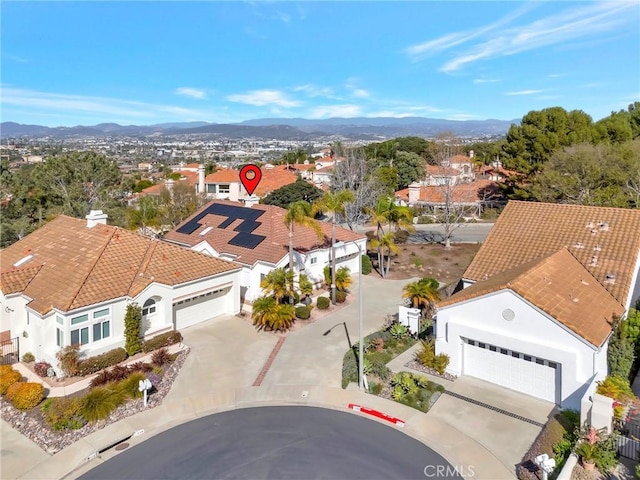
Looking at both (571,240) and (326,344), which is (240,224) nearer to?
(326,344)

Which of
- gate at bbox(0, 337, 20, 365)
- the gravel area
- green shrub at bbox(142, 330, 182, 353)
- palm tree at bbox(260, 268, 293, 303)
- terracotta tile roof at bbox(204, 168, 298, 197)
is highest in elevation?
terracotta tile roof at bbox(204, 168, 298, 197)

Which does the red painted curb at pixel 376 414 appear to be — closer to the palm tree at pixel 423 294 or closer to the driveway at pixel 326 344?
the driveway at pixel 326 344

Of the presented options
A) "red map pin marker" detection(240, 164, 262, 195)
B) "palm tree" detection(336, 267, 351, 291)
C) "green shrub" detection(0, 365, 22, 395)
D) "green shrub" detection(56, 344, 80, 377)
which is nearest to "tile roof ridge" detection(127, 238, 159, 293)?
"green shrub" detection(56, 344, 80, 377)

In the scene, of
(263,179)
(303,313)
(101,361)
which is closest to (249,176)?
(303,313)

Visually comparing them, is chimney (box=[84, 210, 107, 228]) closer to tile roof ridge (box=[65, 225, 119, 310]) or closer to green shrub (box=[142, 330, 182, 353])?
tile roof ridge (box=[65, 225, 119, 310])

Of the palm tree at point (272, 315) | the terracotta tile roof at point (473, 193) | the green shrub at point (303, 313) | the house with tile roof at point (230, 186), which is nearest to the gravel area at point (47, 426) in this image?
the palm tree at point (272, 315)

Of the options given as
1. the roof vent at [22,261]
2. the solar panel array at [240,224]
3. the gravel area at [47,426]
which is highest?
the solar panel array at [240,224]

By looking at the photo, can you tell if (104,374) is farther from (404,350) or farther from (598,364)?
(598,364)
